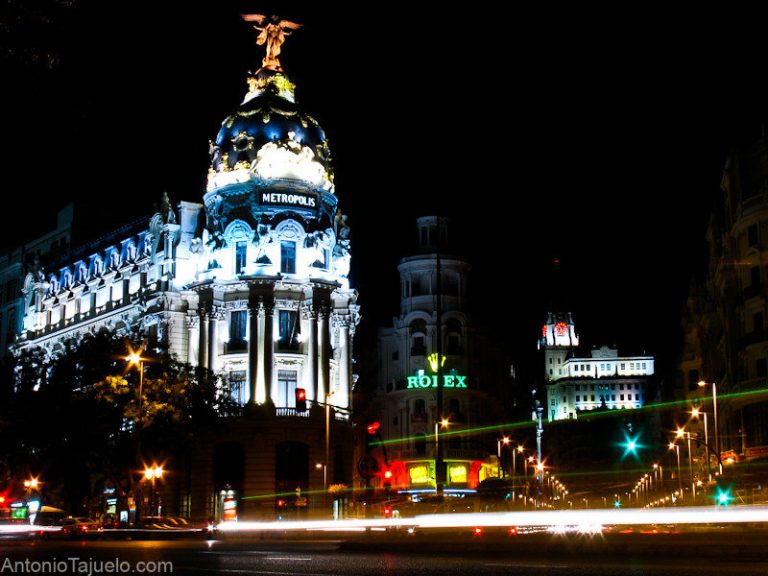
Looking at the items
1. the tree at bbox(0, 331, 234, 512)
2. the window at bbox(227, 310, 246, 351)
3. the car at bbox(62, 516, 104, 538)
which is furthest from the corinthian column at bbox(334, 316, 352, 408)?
the car at bbox(62, 516, 104, 538)

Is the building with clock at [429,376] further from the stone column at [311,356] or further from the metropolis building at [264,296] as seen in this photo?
the stone column at [311,356]

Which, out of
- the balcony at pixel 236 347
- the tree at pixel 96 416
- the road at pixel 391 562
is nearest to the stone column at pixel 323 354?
the balcony at pixel 236 347

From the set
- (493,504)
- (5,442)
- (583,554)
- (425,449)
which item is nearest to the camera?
(583,554)

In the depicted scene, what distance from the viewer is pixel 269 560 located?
2736 centimetres

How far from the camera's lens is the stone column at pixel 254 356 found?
252 ft

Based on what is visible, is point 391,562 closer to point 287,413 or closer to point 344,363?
point 287,413

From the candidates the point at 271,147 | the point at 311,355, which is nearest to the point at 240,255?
the point at 271,147

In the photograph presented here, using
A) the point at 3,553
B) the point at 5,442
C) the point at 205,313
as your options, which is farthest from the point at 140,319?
the point at 3,553

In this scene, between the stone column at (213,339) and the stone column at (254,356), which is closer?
the stone column at (254,356)

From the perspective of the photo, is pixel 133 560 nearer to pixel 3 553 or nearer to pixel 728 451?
pixel 3 553

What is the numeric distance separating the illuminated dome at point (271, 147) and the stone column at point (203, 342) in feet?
30.8

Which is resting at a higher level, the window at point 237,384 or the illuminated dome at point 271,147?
the illuminated dome at point 271,147

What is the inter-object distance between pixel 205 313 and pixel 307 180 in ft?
40.2

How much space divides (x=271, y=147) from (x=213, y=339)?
14.5 metres
